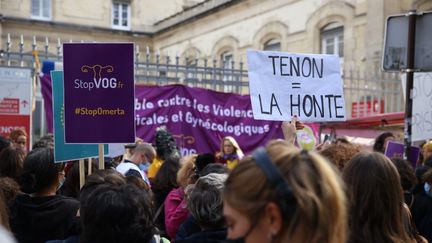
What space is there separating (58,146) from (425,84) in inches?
154

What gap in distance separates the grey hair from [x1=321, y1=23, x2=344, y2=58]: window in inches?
546

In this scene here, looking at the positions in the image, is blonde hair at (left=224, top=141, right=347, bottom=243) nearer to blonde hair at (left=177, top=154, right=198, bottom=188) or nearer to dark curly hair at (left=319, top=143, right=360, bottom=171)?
dark curly hair at (left=319, top=143, right=360, bottom=171)

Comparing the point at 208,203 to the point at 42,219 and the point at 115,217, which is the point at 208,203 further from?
the point at 42,219

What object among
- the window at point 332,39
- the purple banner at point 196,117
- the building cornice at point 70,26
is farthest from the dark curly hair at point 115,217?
the building cornice at point 70,26

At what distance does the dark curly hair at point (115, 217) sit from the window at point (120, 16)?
27388 mm

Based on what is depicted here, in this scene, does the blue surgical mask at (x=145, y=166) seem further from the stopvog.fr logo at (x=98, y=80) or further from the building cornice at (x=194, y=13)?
the building cornice at (x=194, y=13)

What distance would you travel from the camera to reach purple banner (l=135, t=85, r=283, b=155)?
858 centimetres

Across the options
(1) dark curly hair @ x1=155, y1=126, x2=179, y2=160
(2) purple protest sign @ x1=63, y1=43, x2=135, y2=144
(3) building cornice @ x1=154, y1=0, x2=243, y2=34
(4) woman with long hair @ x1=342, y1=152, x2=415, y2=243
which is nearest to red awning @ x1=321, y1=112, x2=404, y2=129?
(1) dark curly hair @ x1=155, y1=126, x2=179, y2=160

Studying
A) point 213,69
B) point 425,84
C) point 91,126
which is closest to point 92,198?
point 91,126

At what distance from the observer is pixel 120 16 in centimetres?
2909

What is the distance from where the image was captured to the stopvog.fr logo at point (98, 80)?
386cm

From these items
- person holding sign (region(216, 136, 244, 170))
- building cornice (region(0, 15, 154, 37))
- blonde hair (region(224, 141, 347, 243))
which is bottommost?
person holding sign (region(216, 136, 244, 170))

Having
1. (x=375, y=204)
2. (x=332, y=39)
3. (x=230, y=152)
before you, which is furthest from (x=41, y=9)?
(x=375, y=204)

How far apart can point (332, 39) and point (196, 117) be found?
362 inches
